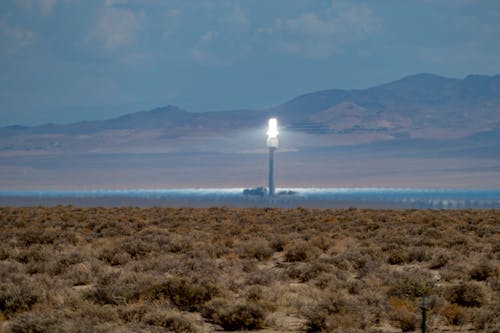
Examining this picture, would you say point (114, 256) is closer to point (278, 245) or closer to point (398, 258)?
point (278, 245)

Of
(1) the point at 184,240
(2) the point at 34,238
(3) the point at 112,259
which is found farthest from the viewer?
(2) the point at 34,238

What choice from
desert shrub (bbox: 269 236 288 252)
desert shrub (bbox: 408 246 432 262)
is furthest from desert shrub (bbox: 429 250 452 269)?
desert shrub (bbox: 269 236 288 252)

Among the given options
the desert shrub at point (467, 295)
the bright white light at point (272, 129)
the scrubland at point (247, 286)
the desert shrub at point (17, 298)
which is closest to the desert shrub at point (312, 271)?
the scrubland at point (247, 286)

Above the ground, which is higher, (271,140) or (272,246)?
(271,140)

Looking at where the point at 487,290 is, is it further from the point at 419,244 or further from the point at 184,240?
the point at 184,240

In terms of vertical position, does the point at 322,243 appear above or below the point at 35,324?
above

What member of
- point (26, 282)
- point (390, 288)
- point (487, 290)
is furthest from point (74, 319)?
point (487, 290)

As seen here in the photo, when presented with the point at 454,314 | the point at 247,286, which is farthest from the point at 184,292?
the point at 454,314
